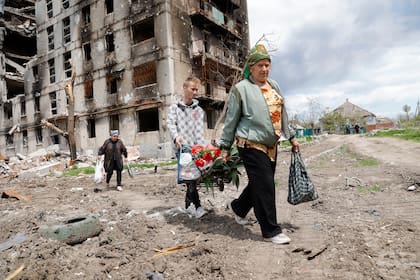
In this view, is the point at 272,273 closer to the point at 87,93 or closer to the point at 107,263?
the point at 107,263

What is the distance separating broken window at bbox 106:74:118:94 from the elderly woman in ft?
60.3

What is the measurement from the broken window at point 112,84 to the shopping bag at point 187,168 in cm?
1779

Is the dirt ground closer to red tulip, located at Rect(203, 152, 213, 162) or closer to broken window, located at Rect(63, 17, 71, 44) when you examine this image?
red tulip, located at Rect(203, 152, 213, 162)

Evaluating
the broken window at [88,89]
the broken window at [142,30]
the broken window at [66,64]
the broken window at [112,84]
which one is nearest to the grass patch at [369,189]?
the broken window at [142,30]

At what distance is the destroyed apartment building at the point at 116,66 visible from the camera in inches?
705

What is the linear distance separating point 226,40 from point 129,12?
7.91m

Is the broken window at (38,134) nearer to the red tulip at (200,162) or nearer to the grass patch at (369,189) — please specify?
the red tulip at (200,162)

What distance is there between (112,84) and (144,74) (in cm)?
327

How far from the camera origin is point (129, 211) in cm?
459

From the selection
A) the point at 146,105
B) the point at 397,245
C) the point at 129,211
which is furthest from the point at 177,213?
the point at 146,105

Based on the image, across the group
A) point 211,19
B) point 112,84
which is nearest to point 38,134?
point 112,84

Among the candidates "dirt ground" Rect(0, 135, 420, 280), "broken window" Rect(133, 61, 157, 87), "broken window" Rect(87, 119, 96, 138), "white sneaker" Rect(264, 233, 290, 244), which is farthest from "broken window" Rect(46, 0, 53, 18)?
"white sneaker" Rect(264, 233, 290, 244)

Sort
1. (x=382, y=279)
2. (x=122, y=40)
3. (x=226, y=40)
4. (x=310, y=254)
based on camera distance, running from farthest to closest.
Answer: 1. (x=226, y=40)
2. (x=122, y=40)
3. (x=310, y=254)
4. (x=382, y=279)

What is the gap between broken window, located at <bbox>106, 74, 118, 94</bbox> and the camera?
19756 mm
